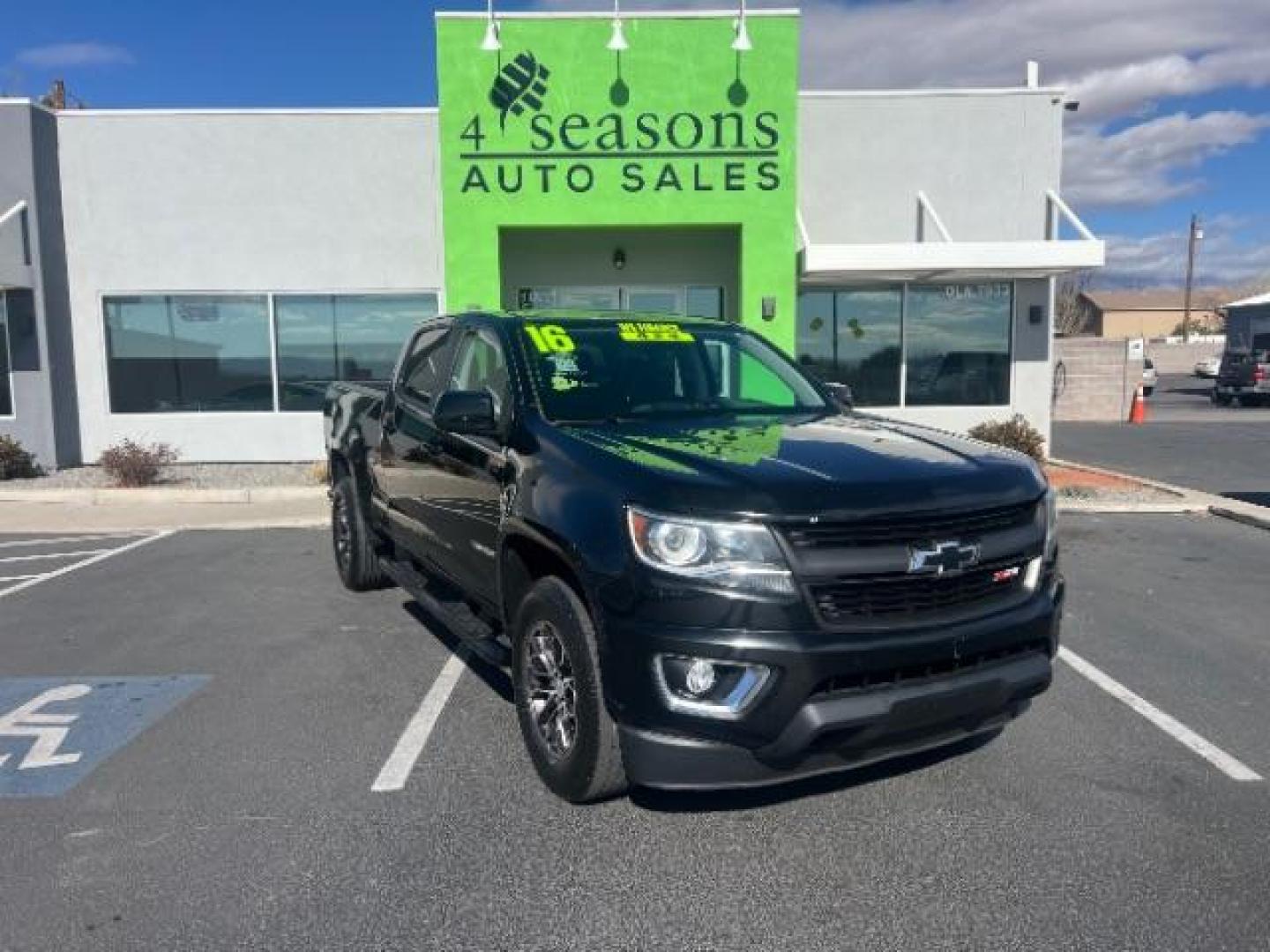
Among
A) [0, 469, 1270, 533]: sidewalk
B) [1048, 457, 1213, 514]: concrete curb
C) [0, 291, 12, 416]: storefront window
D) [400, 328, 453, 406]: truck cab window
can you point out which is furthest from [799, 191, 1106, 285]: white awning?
[0, 291, 12, 416]: storefront window

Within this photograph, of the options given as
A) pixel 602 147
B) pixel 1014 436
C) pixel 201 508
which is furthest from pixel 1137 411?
pixel 201 508

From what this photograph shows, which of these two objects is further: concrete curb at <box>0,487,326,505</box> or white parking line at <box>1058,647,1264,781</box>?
concrete curb at <box>0,487,326,505</box>

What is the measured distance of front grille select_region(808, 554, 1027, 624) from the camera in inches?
123

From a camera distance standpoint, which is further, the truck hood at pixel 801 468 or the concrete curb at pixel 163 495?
the concrete curb at pixel 163 495

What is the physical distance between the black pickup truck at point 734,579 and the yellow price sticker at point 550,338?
42 mm

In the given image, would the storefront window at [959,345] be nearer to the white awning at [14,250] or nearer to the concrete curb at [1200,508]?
the concrete curb at [1200,508]

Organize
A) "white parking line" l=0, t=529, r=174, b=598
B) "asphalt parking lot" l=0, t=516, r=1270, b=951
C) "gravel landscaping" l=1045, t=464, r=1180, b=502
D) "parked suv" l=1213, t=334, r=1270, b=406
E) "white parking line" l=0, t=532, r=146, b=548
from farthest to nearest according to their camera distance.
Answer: "parked suv" l=1213, t=334, r=1270, b=406 < "gravel landscaping" l=1045, t=464, r=1180, b=502 < "white parking line" l=0, t=532, r=146, b=548 < "white parking line" l=0, t=529, r=174, b=598 < "asphalt parking lot" l=0, t=516, r=1270, b=951

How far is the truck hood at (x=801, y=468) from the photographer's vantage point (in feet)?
10.3

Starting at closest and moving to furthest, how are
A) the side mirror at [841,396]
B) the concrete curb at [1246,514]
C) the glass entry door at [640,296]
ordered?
the side mirror at [841,396], the concrete curb at [1246,514], the glass entry door at [640,296]

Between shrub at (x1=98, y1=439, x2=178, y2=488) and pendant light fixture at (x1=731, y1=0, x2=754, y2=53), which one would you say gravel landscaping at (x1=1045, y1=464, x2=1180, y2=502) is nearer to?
pendant light fixture at (x1=731, y1=0, x2=754, y2=53)

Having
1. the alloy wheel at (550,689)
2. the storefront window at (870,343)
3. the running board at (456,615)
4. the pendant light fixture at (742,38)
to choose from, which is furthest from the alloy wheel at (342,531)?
the storefront window at (870,343)

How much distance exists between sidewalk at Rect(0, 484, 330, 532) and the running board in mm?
4619

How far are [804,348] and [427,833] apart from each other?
12049 millimetres

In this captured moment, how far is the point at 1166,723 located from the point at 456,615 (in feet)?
11.3
